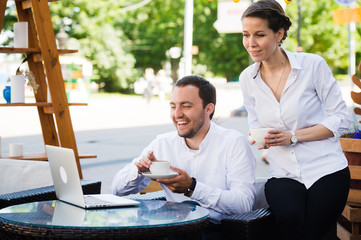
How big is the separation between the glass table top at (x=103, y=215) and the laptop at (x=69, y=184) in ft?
0.12

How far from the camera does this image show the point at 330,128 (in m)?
3.02

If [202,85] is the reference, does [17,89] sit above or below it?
below

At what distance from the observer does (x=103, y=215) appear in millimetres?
2533

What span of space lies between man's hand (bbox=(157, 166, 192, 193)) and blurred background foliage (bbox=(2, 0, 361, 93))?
3612 centimetres

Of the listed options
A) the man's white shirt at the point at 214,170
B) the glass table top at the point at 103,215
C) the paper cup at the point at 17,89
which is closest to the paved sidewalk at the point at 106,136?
the paper cup at the point at 17,89

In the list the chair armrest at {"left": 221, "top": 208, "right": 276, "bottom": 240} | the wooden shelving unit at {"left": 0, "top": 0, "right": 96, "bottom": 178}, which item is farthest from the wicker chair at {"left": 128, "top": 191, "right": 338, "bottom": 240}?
the wooden shelving unit at {"left": 0, "top": 0, "right": 96, "bottom": 178}

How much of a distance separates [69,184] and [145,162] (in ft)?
1.55

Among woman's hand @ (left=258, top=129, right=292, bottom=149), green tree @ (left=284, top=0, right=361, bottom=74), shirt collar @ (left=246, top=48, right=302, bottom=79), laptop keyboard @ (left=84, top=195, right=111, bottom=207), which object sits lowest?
green tree @ (left=284, top=0, right=361, bottom=74)

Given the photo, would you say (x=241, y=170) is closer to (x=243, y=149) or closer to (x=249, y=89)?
(x=243, y=149)

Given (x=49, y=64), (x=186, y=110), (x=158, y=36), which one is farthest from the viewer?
(x=158, y=36)

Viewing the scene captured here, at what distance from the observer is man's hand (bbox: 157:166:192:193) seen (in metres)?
2.88

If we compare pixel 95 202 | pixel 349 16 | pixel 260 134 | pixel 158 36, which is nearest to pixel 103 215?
pixel 95 202

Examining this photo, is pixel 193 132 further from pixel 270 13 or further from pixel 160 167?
pixel 270 13

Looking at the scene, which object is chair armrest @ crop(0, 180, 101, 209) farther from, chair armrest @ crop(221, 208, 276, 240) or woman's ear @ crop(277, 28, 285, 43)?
woman's ear @ crop(277, 28, 285, 43)
